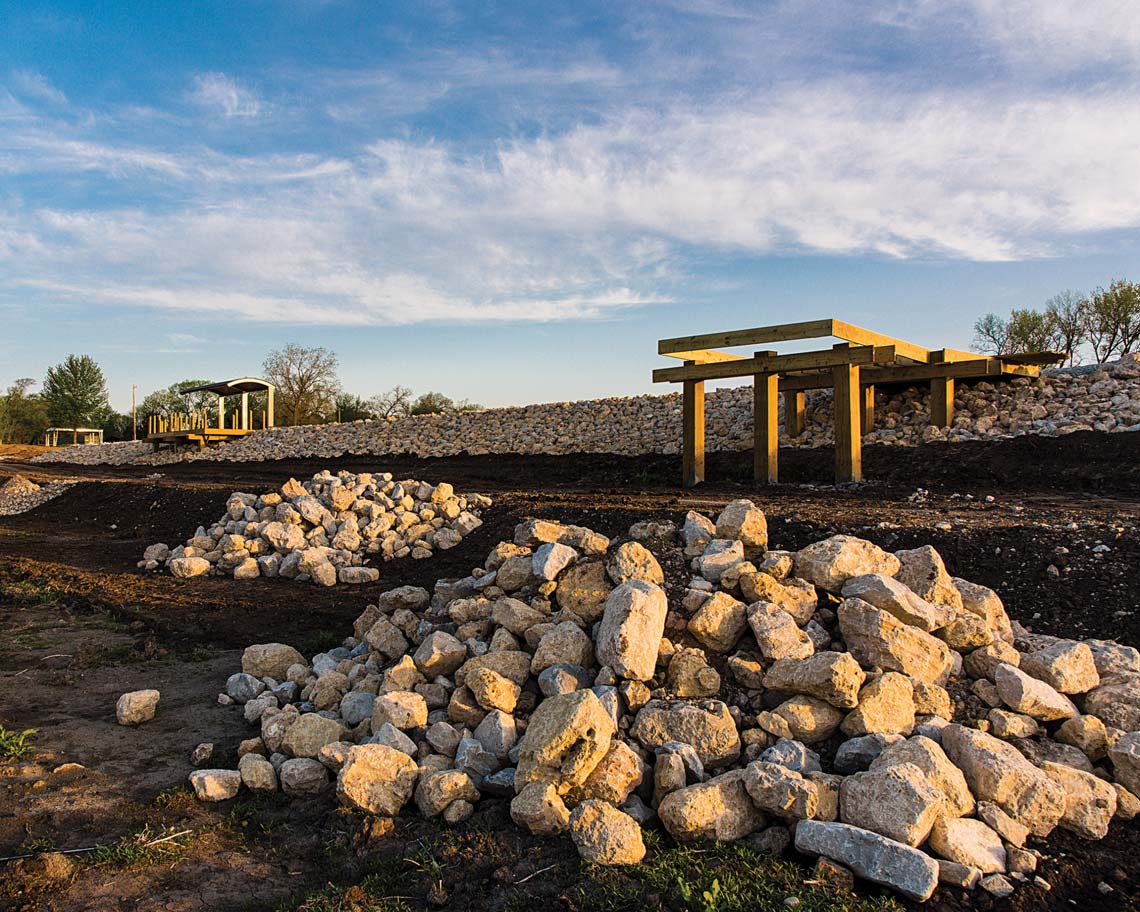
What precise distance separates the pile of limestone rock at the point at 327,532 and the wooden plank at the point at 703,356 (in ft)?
13.9

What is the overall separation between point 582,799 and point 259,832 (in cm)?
153

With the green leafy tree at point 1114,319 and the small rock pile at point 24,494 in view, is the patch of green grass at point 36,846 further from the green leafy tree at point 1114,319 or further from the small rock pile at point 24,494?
the green leafy tree at point 1114,319

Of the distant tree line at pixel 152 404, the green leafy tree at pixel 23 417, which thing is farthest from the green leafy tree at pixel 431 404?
the green leafy tree at pixel 23 417

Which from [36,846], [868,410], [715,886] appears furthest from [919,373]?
[36,846]

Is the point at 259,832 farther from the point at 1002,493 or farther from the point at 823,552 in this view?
the point at 1002,493

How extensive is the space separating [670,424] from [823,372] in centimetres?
459

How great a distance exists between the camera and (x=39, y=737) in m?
4.67

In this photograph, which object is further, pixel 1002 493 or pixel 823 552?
pixel 1002 493

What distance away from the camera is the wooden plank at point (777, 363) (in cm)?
1149

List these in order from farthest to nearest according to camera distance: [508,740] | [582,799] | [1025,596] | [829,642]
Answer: [1025,596] < [829,642] < [508,740] < [582,799]

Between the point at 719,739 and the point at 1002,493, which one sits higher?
the point at 1002,493

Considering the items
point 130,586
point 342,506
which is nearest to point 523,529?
point 342,506

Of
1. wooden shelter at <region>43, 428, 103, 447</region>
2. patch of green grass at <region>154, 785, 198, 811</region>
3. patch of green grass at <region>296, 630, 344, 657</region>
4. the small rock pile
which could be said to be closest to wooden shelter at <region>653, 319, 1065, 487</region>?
patch of green grass at <region>296, 630, 344, 657</region>

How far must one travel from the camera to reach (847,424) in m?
11.8
